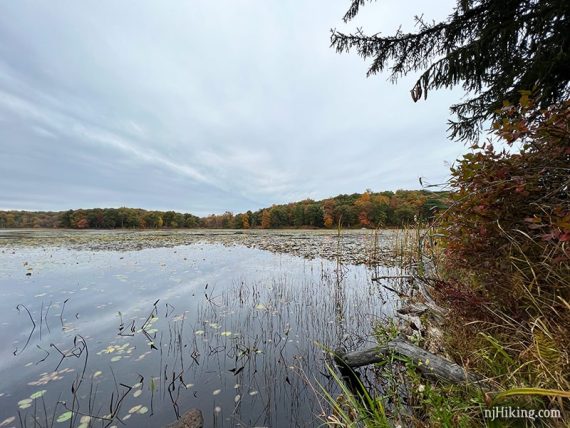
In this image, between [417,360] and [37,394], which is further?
[37,394]

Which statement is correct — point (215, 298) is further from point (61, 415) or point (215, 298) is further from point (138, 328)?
point (61, 415)

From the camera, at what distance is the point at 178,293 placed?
6844 mm

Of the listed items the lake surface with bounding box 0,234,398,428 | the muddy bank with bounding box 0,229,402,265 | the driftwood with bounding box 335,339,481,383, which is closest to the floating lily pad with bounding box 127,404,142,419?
the lake surface with bounding box 0,234,398,428

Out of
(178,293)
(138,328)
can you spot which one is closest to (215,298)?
(178,293)

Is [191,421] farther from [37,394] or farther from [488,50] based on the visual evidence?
[488,50]

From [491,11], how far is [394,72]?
55.2 inches

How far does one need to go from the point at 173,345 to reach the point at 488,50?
21.5ft

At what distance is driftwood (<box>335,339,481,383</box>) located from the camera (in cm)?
212

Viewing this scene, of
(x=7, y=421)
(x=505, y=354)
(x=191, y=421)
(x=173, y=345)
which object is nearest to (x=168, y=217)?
(x=173, y=345)

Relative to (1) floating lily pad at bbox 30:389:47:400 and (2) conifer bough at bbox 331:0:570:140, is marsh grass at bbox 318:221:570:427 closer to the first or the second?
(2) conifer bough at bbox 331:0:570:140

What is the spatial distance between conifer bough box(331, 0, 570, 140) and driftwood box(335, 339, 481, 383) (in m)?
3.13

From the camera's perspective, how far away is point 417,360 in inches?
97.5

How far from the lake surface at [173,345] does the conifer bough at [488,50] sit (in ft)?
14.3

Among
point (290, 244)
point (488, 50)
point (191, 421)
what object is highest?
point (488, 50)
